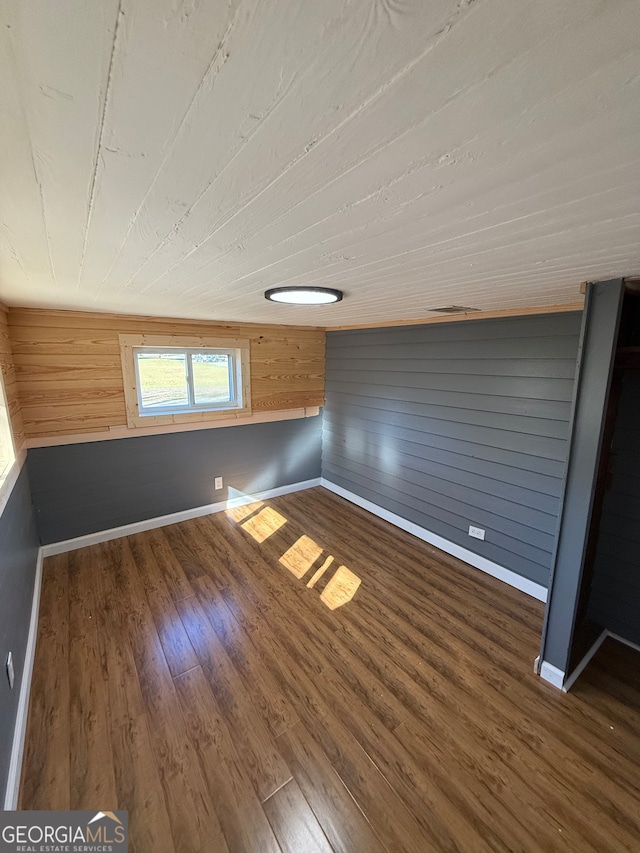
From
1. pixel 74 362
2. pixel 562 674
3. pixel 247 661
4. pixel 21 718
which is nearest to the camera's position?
pixel 21 718

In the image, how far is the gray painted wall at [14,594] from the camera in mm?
1445

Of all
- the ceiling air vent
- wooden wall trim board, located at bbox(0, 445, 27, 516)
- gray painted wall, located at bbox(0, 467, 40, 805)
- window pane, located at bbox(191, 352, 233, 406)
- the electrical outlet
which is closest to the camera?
gray painted wall, located at bbox(0, 467, 40, 805)

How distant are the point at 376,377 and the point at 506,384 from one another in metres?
1.40

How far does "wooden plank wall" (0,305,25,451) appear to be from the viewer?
235cm

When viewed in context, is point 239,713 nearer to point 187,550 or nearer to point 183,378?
point 187,550

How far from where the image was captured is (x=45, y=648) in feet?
7.07

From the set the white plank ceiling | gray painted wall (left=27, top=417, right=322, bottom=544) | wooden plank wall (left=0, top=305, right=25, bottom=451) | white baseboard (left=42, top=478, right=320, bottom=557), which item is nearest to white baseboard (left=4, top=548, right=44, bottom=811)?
white baseboard (left=42, top=478, right=320, bottom=557)

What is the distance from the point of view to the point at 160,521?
3.60 metres

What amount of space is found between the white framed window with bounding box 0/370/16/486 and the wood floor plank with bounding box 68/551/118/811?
112cm

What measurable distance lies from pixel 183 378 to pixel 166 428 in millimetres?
551

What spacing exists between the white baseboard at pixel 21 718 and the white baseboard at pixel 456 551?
3042mm

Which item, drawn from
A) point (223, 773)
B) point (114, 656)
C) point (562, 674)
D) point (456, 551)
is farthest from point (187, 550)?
point (562, 674)

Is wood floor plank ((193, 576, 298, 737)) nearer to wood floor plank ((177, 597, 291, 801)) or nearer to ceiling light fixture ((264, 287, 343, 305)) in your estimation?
wood floor plank ((177, 597, 291, 801))

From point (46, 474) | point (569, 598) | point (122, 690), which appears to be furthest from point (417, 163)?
point (46, 474)
